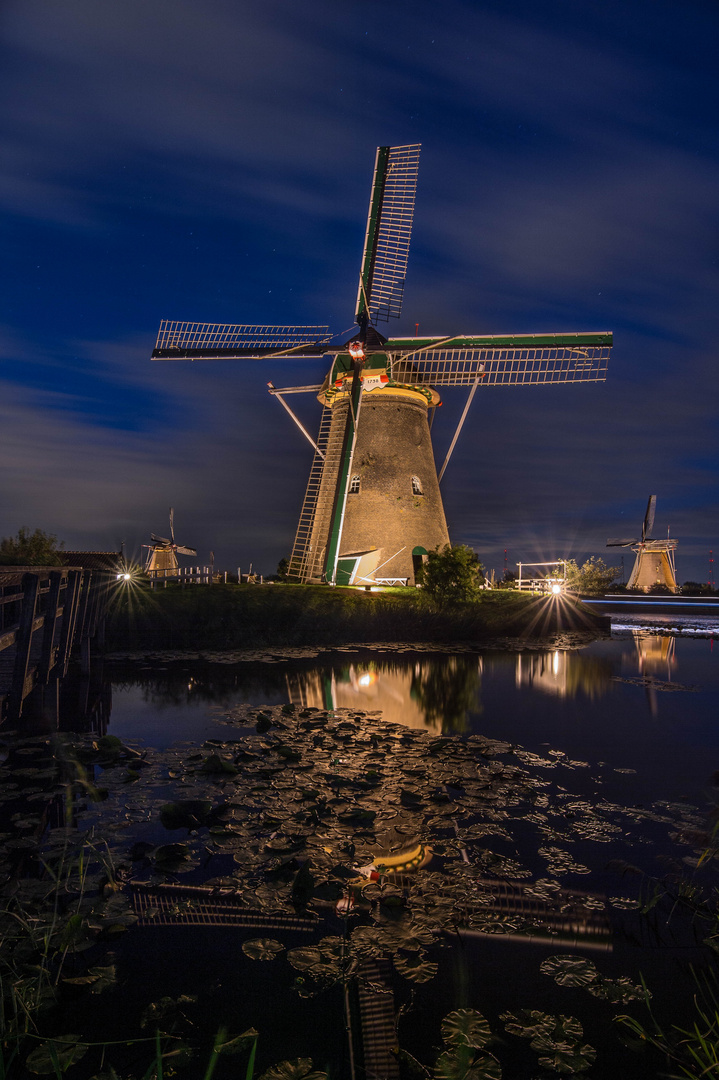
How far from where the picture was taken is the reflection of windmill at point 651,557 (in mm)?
54531

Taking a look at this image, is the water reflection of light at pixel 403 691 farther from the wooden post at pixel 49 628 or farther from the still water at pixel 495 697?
the wooden post at pixel 49 628

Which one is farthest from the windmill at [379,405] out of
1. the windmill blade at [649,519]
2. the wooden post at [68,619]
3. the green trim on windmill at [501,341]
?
the windmill blade at [649,519]

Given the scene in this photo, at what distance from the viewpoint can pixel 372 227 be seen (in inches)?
899

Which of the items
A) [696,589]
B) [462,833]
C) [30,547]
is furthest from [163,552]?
[696,589]

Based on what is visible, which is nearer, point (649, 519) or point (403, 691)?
point (403, 691)

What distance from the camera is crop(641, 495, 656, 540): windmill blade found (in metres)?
53.7

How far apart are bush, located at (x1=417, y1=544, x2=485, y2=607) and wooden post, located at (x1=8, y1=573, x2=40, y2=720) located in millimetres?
15577

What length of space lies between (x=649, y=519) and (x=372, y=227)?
1713 inches

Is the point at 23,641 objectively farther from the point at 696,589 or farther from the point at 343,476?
the point at 696,589

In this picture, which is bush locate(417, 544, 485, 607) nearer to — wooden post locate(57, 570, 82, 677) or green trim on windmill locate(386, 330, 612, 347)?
green trim on windmill locate(386, 330, 612, 347)

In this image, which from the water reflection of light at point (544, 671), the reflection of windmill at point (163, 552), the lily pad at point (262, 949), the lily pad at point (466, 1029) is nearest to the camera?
the lily pad at point (466, 1029)

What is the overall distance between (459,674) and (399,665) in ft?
5.80

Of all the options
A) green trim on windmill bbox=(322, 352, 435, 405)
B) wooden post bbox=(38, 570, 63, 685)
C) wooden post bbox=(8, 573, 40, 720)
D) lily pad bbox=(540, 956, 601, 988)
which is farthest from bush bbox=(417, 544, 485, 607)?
lily pad bbox=(540, 956, 601, 988)

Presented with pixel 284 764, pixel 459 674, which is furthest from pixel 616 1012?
pixel 459 674
